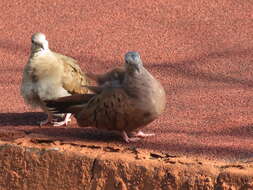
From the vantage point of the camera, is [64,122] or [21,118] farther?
[21,118]

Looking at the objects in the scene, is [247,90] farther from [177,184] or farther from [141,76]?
[177,184]

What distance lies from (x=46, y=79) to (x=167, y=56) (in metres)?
2.24

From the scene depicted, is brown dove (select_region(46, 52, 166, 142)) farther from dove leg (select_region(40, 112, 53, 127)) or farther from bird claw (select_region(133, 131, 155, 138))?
dove leg (select_region(40, 112, 53, 127))

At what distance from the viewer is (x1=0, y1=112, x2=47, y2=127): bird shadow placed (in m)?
5.58

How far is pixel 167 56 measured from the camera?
296 inches

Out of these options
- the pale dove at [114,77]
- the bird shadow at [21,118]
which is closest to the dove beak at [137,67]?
the pale dove at [114,77]

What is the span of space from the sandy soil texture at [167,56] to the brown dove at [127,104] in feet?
0.48

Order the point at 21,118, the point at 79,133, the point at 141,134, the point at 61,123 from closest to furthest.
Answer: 1. the point at 141,134
2. the point at 79,133
3. the point at 61,123
4. the point at 21,118

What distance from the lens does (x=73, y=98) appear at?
5148 mm

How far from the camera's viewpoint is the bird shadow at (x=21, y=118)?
18.3ft

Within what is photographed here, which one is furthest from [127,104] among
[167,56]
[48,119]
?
[167,56]

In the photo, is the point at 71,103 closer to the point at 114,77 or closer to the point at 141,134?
the point at 114,77

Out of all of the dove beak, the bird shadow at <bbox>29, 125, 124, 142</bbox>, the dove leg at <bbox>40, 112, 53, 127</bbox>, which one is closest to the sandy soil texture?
the bird shadow at <bbox>29, 125, 124, 142</bbox>

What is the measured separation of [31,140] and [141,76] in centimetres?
85
